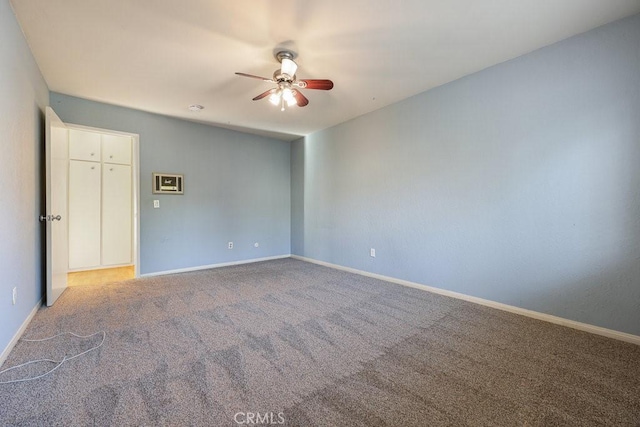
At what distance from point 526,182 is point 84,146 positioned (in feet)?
21.7

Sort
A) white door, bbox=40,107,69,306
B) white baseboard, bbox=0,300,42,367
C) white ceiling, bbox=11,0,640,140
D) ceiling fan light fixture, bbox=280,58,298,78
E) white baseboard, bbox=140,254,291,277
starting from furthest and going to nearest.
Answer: white baseboard, bbox=140,254,291,277, white door, bbox=40,107,69,306, ceiling fan light fixture, bbox=280,58,298,78, white ceiling, bbox=11,0,640,140, white baseboard, bbox=0,300,42,367

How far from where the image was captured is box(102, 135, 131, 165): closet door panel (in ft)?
16.4

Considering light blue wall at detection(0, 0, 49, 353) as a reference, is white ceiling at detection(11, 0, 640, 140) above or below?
above

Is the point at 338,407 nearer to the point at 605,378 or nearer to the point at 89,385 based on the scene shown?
the point at 89,385

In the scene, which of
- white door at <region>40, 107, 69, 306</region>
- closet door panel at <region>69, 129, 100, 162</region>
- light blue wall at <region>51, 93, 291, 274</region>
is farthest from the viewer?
closet door panel at <region>69, 129, 100, 162</region>

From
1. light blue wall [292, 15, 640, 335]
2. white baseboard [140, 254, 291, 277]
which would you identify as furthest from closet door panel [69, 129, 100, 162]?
light blue wall [292, 15, 640, 335]

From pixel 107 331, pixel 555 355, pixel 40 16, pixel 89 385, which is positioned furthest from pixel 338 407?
pixel 40 16

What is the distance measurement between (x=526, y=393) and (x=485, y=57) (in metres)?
2.91

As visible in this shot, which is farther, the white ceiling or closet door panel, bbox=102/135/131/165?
closet door panel, bbox=102/135/131/165

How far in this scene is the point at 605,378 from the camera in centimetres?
176
